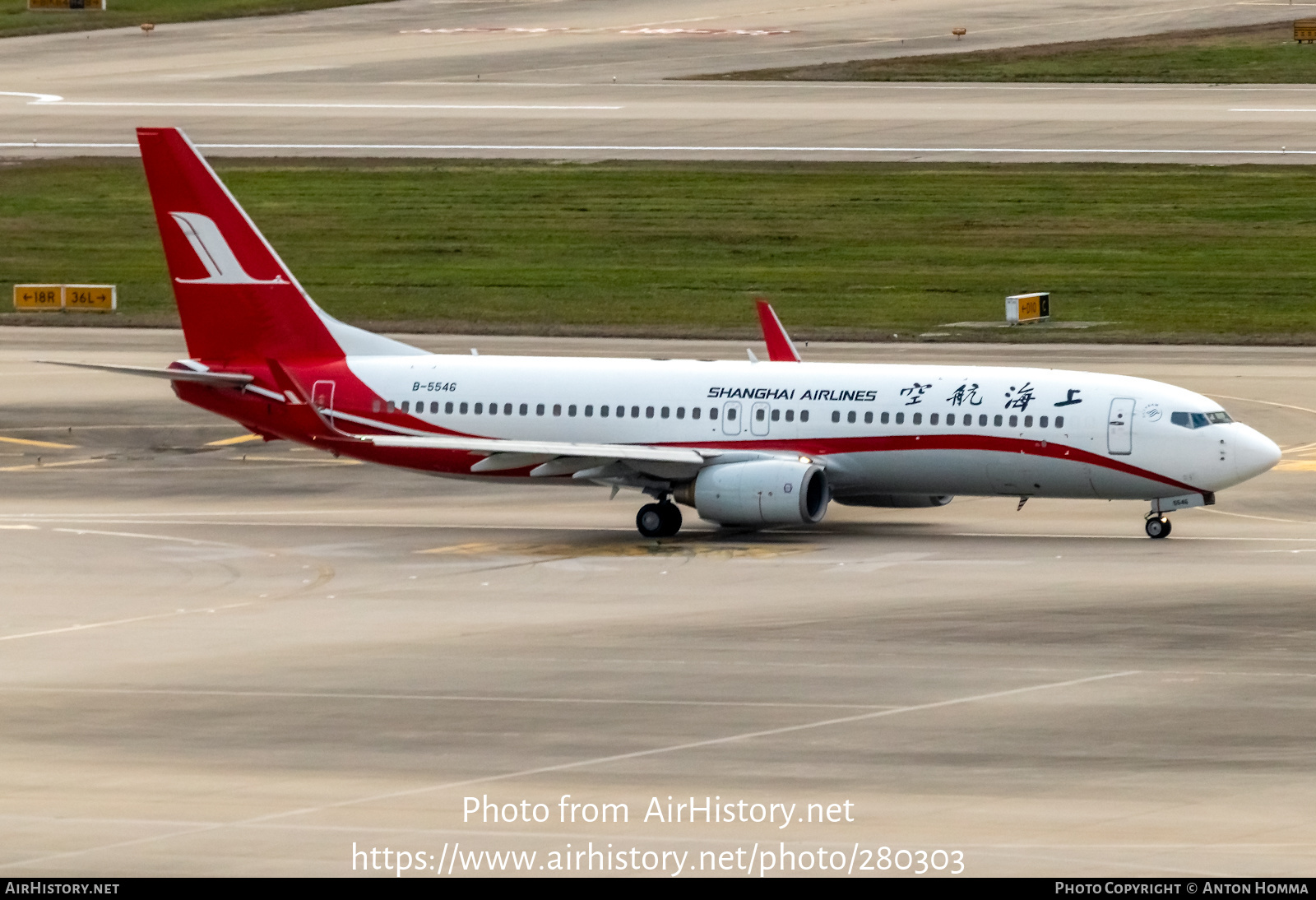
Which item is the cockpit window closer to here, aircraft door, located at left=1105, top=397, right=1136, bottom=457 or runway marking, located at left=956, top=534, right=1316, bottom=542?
aircraft door, located at left=1105, top=397, right=1136, bottom=457

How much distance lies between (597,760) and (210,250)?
28377 mm

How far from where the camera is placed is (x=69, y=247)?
349 feet

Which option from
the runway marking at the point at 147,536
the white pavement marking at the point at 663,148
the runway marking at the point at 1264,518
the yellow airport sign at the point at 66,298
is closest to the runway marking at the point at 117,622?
the runway marking at the point at 147,536

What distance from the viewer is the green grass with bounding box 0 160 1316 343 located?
9062cm

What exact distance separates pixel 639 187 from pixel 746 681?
3028 inches

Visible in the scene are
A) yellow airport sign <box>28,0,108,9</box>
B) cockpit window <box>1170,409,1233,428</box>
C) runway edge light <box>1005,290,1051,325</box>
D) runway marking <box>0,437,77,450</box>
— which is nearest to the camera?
cockpit window <box>1170,409,1233,428</box>

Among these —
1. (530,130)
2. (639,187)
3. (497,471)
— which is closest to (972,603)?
(497,471)

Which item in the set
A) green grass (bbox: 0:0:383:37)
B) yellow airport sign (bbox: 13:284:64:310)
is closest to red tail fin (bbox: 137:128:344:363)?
yellow airport sign (bbox: 13:284:64:310)

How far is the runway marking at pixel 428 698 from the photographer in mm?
34938

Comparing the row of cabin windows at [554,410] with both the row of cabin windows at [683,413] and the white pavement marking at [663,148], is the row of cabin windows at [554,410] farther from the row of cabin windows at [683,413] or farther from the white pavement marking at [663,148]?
the white pavement marking at [663,148]

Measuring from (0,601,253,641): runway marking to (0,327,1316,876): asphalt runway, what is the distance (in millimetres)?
116

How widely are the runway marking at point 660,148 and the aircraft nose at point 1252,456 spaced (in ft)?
215

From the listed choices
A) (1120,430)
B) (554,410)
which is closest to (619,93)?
(554,410)
